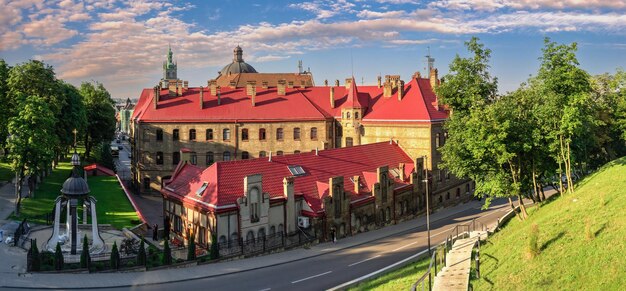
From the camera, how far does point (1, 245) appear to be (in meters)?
34.2

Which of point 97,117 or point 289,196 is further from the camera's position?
point 97,117

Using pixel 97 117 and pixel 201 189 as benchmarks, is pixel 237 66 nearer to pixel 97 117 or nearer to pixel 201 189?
pixel 97 117

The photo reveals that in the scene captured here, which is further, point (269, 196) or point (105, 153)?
point (105, 153)

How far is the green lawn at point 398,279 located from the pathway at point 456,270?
132cm

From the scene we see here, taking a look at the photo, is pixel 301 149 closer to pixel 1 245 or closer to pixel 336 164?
pixel 336 164

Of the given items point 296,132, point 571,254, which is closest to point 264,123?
point 296,132

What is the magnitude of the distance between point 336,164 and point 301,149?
54.1 ft

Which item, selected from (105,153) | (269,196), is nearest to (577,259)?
(269,196)

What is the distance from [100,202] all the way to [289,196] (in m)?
23.1

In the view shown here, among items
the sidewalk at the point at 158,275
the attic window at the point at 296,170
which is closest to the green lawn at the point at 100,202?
the sidewalk at the point at 158,275

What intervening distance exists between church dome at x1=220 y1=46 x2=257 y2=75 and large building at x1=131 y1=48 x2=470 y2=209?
→ 64.2 meters

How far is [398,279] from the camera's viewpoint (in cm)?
2534

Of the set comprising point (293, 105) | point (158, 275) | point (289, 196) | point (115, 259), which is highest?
point (293, 105)

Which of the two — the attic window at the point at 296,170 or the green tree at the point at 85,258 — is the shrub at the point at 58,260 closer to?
the green tree at the point at 85,258
